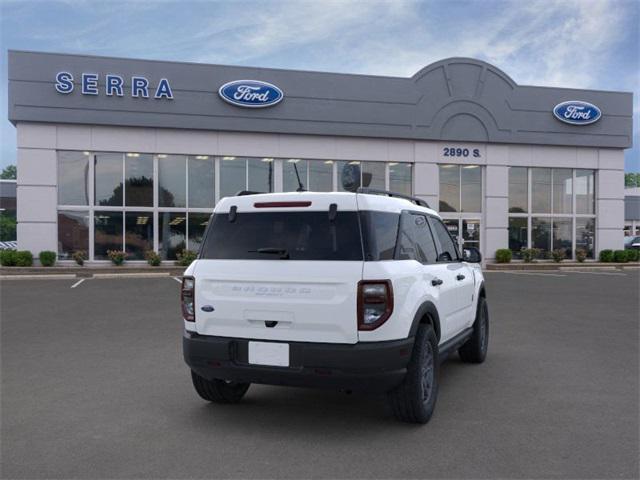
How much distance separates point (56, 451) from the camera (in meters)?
4.12

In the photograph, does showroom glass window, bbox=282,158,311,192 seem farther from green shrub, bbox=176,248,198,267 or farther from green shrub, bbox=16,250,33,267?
green shrub, bbox=16,250,33,267

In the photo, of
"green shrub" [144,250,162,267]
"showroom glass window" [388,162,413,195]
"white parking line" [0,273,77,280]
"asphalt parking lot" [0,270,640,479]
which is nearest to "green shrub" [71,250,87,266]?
"white parking line" [0,273,77,280]

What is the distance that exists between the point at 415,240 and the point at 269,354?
1758mm

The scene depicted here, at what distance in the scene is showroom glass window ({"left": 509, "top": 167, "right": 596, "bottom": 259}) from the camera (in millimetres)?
26766

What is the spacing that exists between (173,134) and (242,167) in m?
3.09

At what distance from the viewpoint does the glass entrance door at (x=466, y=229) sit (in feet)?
85.6

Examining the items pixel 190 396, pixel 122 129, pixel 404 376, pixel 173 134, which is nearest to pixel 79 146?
pixel 122 129

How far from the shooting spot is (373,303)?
13.7 ft

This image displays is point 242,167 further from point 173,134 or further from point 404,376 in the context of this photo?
point 404,376

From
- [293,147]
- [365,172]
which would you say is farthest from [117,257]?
[365,172]

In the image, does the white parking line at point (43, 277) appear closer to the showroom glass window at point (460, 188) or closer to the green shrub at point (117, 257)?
the green shrub at point (117, 257)

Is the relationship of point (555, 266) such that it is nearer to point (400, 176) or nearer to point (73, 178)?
point (400, 176)

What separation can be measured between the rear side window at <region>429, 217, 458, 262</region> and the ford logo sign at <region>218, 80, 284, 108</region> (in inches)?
723

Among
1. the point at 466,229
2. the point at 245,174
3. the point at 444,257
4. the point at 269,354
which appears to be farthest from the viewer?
the point at 466,229
